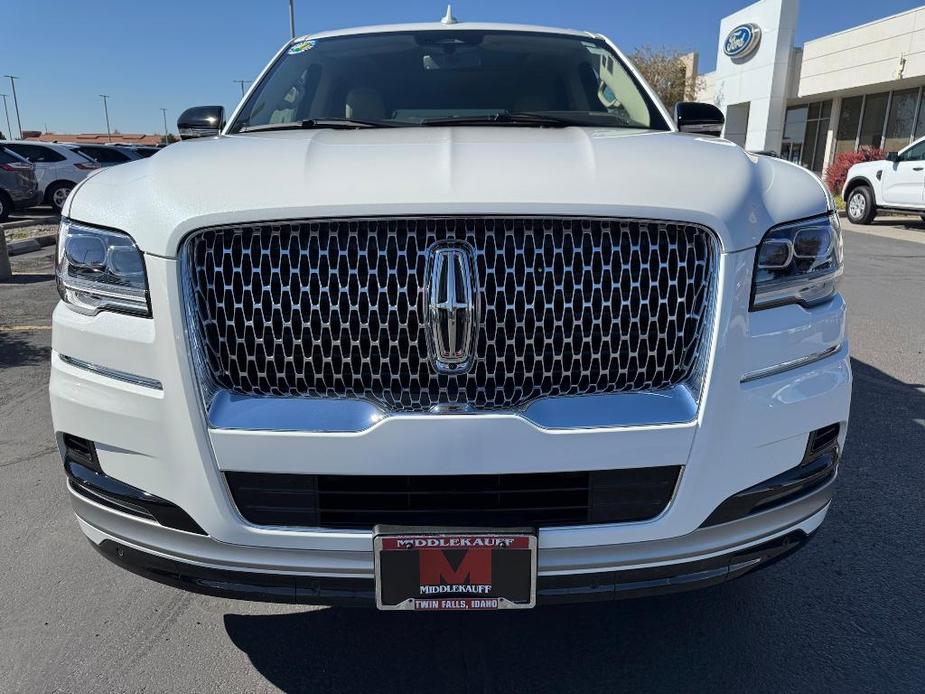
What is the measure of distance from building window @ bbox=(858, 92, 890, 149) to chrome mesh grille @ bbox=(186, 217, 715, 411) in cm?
2861

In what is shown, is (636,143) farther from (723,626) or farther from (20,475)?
(20,475)

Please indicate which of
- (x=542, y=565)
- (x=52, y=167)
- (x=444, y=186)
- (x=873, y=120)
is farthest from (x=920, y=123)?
(x=542, y=565)

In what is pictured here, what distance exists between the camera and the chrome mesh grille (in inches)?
65.5

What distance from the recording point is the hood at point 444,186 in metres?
1.62

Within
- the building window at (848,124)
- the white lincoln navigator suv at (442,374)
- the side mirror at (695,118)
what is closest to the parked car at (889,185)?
the side mirror at (695,118)

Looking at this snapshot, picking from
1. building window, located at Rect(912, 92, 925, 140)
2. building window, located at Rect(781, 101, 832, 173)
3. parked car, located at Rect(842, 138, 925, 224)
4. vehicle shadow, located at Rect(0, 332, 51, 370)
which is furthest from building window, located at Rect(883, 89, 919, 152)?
vehicle shadow, located at Rect(0, 332, 51, 370)

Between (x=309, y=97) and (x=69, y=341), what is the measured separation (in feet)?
6.22

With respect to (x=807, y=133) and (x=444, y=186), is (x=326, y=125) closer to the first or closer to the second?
(x=444, y=186)

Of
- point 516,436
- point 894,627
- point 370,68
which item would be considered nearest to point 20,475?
point 370,68

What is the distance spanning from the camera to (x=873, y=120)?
2591cm

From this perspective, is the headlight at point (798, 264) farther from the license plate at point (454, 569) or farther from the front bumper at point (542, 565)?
the license plate at point (454, 569)

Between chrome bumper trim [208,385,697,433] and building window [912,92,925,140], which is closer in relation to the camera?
chrome bumper trim [208,385,697,433]

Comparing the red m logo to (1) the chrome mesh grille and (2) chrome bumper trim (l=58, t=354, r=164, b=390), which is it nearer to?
(1) the chrome mesh grille

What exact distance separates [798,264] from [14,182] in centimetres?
1682
